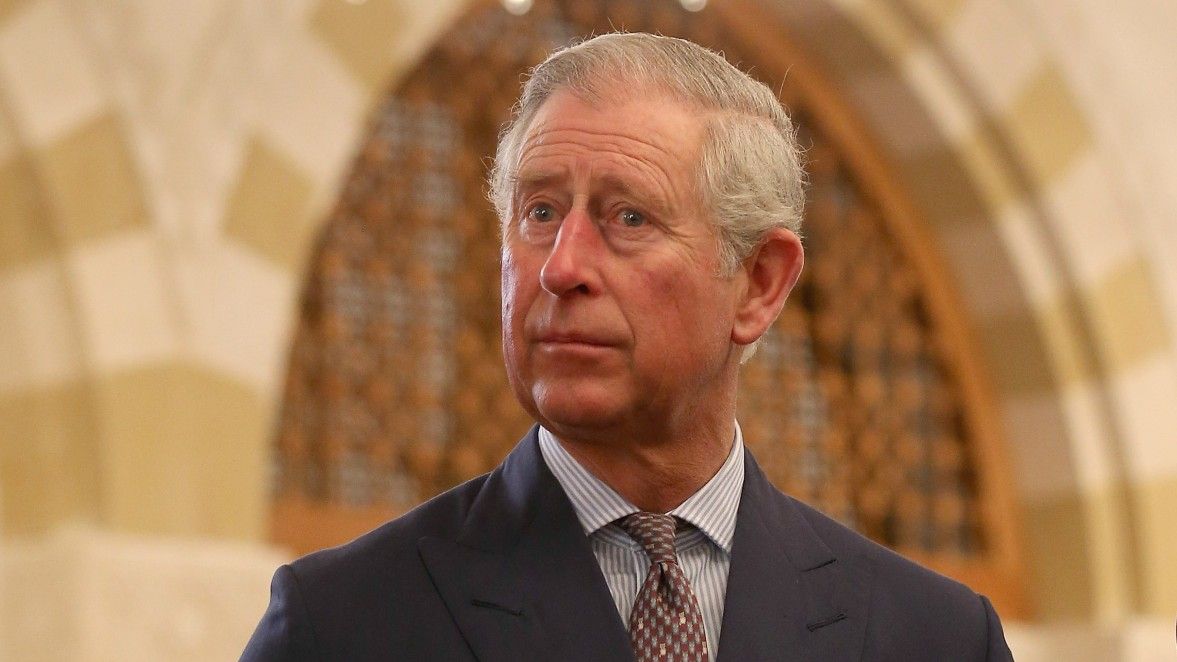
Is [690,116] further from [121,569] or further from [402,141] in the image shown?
[402,141]

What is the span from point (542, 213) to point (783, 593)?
0.31 m

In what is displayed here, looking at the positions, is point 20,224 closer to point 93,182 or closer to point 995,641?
point 93,182

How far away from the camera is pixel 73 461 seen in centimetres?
254

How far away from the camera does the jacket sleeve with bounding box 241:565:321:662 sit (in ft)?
3.67

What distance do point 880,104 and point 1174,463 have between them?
3.16 ft

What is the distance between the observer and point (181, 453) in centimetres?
257

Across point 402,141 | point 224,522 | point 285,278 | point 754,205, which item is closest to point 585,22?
point 402,141

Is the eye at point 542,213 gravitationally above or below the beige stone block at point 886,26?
below

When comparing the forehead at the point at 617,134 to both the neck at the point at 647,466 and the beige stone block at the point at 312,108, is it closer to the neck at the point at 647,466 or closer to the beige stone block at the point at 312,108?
the neck at the point at 647,466

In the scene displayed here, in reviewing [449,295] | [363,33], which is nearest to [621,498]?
[363,33]

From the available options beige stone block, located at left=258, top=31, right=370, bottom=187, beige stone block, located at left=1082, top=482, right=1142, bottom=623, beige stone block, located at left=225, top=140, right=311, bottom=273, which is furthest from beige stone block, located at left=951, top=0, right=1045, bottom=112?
beige stone block, located at left=225, top=140, right=311, bottom=273

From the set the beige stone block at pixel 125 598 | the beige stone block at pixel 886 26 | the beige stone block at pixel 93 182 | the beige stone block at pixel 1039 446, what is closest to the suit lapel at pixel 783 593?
the beige stone block at pixel 125 598

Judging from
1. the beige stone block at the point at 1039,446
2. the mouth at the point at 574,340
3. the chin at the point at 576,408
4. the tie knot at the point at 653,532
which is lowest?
the beige stone block at the point at 1039,446

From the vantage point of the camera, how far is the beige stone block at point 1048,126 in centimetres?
362
